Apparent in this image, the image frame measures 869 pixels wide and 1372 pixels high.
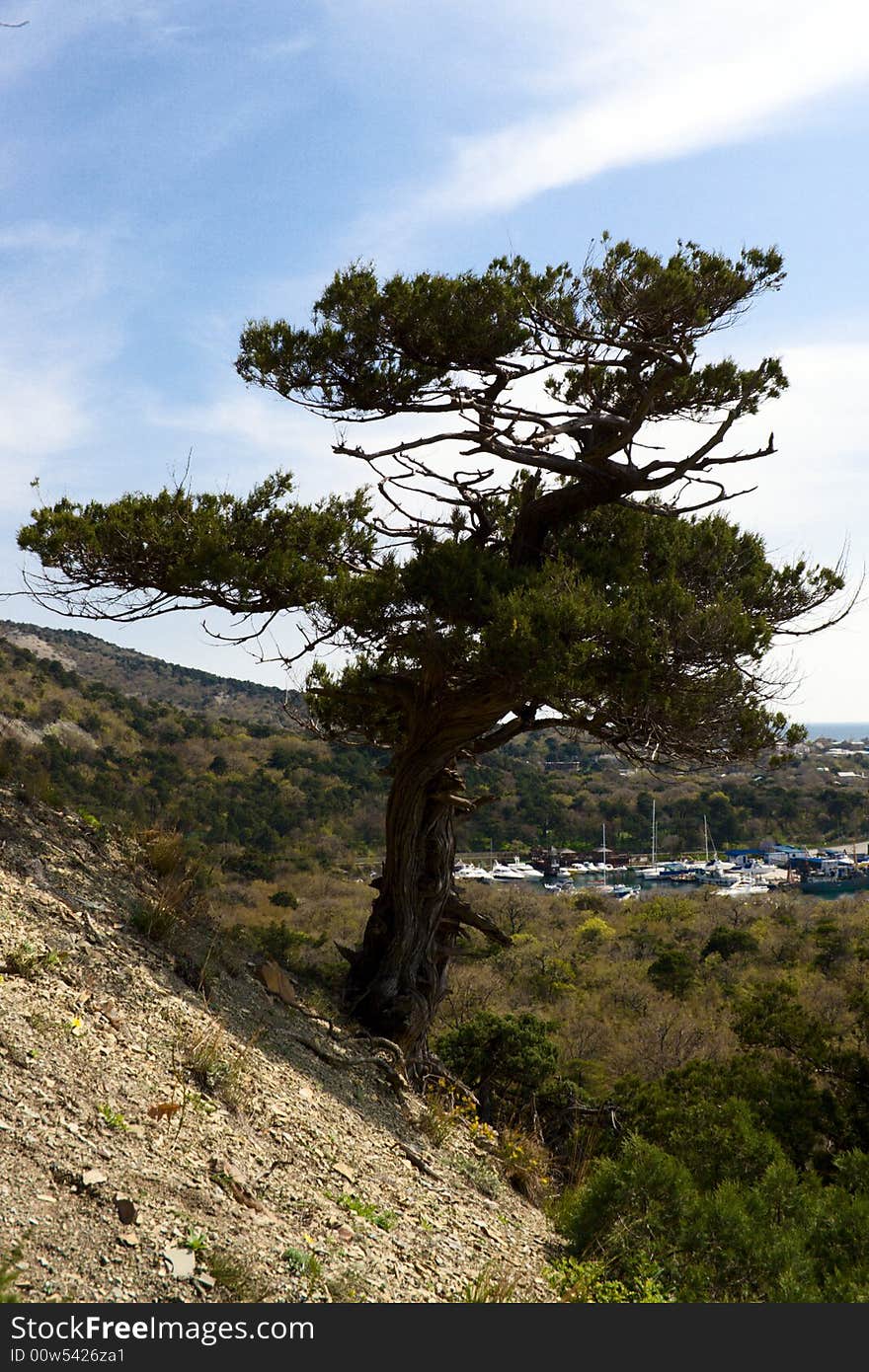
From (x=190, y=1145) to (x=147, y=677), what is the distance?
4863cm

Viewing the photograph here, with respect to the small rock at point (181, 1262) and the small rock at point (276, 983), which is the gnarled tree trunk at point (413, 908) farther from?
the small rock at point (181, 1262)

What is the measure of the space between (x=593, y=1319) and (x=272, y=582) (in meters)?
5.49

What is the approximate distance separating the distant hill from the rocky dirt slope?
38300 mm

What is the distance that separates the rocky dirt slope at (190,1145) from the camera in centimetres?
350

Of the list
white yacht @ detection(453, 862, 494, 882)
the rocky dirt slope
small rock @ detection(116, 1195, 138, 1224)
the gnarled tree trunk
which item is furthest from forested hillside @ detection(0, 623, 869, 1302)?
white yacht @ detection(453, 862, 494, 882)

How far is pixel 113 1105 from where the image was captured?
4375mm

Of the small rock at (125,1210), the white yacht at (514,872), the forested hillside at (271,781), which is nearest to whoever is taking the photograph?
the small rock at (125,1210)

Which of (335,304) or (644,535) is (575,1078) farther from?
(335,304)

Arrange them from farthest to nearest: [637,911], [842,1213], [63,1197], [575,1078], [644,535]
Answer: [637,911]
[575,1078]
[644,535]
[842,1213]
[63,1197]

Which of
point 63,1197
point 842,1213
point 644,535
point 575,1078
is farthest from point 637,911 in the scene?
point 63,1197

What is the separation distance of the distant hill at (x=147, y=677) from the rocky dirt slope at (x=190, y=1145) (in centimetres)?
3830

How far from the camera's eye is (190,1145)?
4.43 m

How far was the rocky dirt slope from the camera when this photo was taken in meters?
3.50

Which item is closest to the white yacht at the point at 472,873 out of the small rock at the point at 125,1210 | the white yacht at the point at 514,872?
the white yacht at the point at 514,872
